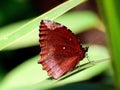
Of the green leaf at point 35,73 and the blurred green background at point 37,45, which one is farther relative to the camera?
the green leaf at point 35,73

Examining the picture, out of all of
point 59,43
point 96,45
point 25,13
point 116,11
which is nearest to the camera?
point 116,11

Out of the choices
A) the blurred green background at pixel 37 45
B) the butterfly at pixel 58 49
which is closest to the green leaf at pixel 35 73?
the blurred green background at pixel 37 45

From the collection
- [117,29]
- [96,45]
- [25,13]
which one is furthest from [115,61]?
[25,13]

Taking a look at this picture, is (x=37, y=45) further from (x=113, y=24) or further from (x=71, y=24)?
(x=113, y=24)

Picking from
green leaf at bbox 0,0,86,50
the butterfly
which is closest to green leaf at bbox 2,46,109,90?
the butterfly

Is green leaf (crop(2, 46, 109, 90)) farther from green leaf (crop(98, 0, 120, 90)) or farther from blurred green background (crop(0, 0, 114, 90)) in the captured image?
green leaf (crop(98, 0, 120, 90))

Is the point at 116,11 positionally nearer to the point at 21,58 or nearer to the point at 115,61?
the point at 115,61

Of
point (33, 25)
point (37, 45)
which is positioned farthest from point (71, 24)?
point (33, 25)

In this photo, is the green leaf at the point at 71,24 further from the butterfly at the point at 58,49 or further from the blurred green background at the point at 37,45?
the butterfly at the point at 58,49

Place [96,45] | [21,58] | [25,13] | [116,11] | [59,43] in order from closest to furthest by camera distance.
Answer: [116,11] → [59,43] → [96,45] → [21,58] → [25,13]
